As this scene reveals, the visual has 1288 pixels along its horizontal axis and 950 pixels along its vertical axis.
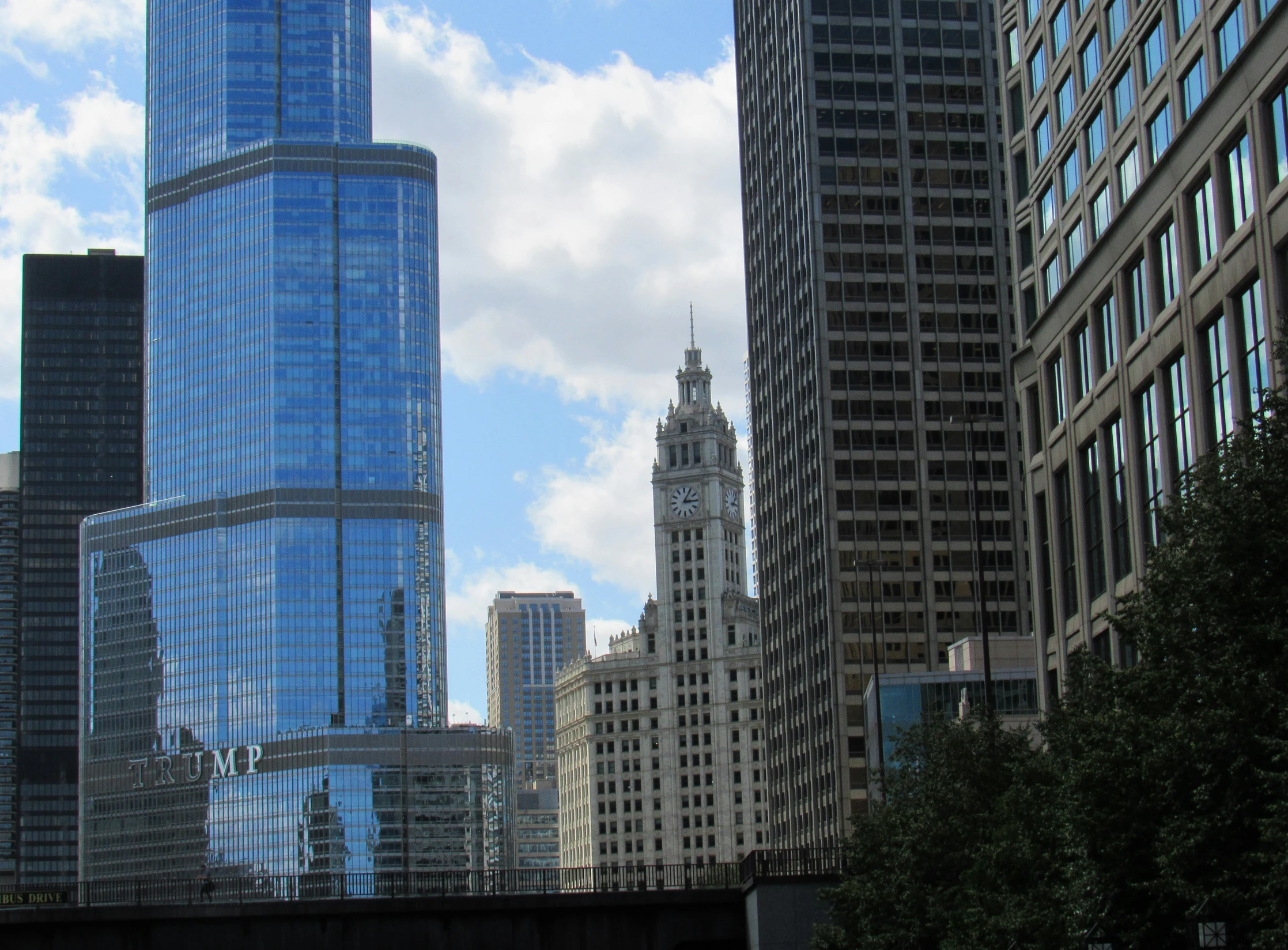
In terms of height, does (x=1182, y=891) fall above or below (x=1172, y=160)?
below

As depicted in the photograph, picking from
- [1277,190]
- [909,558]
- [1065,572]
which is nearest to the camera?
[1277,190]

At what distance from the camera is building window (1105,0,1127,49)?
210ft

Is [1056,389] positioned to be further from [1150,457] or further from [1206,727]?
[1206,727]

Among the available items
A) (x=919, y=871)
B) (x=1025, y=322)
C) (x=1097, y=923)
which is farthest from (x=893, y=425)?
(x=1097, y=923)

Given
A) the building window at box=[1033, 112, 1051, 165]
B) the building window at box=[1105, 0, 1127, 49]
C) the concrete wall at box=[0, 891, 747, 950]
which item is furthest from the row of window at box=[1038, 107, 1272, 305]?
the concrete wall at box=[0, 891, 747, 950]

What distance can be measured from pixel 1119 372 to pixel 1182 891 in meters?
33.6

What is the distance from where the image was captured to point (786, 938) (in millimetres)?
68438

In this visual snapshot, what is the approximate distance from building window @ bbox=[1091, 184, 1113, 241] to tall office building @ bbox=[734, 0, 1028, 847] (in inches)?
3187

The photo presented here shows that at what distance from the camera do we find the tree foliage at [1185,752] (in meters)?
34.5

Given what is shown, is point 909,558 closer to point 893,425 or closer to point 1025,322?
point 893,425

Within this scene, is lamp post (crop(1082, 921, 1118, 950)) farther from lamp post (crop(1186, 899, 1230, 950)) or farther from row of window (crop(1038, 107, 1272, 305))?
row of window (crop(1038, 107, 1272, 305))

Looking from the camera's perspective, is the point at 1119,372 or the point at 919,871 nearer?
the point at 919,871

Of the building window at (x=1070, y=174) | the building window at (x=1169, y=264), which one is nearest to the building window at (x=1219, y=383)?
the building window at (x=1169, y=264)

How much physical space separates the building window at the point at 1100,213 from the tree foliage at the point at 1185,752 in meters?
24.8
